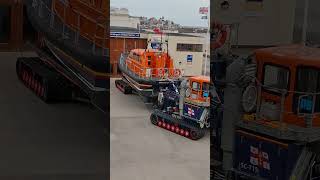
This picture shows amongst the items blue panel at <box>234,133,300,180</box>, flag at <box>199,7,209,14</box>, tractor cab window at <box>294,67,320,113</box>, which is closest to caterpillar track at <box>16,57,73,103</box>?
flag at <box>199,7,209,14</box>

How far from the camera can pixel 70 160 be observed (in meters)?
1.58

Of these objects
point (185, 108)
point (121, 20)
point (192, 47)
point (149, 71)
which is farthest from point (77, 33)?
point (149, 71)

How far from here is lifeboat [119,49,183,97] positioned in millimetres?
2779

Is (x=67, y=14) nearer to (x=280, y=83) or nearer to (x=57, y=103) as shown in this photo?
(x=57, y=103)

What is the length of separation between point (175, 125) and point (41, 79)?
1.51 metres

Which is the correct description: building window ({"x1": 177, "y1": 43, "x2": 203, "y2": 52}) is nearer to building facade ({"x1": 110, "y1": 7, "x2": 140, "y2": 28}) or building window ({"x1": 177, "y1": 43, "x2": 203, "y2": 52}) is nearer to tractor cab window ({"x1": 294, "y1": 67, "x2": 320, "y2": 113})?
building facade ({"x1": 110, "y1": 7, "x2": 140, "y2": 28})

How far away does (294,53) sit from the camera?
1.60 meters

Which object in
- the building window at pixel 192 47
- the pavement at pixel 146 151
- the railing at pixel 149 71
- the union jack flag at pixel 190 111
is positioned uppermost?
the building window at pixel 192 47

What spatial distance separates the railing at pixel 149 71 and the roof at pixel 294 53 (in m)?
1.21

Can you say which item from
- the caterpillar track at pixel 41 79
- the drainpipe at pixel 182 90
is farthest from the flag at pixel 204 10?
the drainpipe at pixel 182 90

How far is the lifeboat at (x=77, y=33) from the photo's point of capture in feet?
4.64

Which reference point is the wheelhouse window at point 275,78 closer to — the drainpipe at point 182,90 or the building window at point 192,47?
the building window at point 192,47

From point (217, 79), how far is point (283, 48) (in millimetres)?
343

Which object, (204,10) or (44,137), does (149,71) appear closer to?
(204,10)
